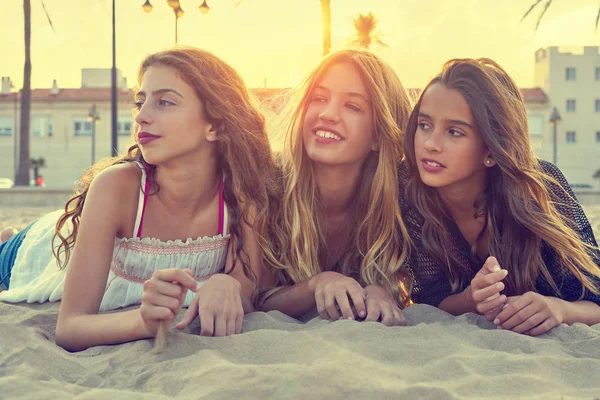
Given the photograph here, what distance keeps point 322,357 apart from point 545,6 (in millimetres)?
13975

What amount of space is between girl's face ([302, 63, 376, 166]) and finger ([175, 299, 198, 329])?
124 centimetres

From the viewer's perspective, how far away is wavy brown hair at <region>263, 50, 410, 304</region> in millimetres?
3799

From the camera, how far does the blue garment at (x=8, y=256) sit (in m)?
4.98

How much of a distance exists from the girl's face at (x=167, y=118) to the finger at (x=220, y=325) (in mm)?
935

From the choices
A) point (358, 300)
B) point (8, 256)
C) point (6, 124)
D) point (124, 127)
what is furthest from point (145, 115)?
point (6, 124)

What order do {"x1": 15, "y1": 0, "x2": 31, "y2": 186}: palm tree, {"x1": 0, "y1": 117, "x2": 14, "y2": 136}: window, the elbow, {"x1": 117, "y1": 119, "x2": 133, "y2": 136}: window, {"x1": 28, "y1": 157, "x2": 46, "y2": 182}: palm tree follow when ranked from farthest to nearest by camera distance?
{"x1": 117, "y1": 119, "x2": 133, "y2": 136}: window, {"x1": 0, "y1": 117, "x2": 14, "y2": 136}: window, {"x1": 28, "y1": 157, "x2": 46, "y2": 182}: palm tree, {"x1": 15, "y1": 0, "x2": 31, "y2": 186}: palm tree, the elbow

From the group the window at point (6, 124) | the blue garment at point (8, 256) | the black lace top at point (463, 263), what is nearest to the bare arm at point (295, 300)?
the black lace top at point (463, 263)

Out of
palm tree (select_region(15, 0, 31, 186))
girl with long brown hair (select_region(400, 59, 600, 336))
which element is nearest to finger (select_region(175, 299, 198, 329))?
girl with long brown hair (select_region(400, 59, 600, 336))

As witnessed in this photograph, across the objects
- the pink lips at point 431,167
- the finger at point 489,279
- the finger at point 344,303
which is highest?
the pink lips at point 431,167

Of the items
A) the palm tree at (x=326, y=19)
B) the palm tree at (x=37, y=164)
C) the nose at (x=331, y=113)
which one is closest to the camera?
the nose at (x=331, y=113)

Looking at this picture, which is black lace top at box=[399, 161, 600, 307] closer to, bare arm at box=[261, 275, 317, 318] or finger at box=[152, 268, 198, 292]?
bare arm at box=[261, 275, 317, 318]

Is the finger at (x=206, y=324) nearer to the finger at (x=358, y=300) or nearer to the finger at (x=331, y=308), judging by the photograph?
the finger at (x=331, y=308)

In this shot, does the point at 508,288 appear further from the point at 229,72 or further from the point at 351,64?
the point at 229,72

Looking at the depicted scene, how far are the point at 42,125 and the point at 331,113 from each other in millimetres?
47360
